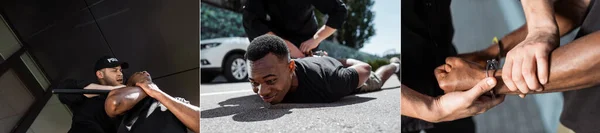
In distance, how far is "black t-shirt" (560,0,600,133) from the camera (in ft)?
7.18

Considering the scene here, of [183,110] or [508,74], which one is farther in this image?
[183,110]

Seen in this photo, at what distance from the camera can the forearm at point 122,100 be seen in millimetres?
2438

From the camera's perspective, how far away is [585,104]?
2.26 meters

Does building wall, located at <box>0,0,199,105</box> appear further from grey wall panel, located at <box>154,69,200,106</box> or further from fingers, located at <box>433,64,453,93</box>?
fingers, located at <box>433,64,453,93</box>

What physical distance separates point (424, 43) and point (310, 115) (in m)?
0.66

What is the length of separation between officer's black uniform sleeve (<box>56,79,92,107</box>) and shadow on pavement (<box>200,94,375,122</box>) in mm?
648

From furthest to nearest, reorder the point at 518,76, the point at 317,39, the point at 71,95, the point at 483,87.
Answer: the point at 71,95 → the point at 317,39 → the point at 483,87 → the point at 518,76

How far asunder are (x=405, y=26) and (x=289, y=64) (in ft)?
1.97

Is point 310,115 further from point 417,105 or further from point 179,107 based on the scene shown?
point 179,107

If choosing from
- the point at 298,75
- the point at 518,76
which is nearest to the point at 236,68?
the point at 298,75

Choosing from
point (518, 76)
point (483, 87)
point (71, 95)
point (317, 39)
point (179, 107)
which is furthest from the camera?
point (71, 95)

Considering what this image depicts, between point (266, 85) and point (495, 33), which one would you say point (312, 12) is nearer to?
point (266, 85)

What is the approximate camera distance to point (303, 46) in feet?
7.68

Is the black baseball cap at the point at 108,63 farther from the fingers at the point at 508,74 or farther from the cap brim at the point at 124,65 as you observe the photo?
the fingers at the point at 508,74
